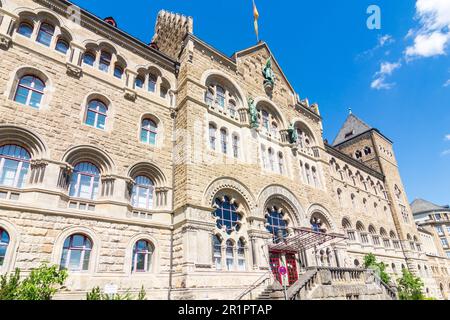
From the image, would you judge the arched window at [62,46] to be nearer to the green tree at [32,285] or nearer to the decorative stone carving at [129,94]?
the decorative stone carving at [129,94]

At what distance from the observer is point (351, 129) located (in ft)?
140

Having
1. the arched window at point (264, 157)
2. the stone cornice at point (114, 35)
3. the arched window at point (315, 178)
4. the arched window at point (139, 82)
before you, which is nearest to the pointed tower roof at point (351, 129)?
the arched window at point (315, 178)

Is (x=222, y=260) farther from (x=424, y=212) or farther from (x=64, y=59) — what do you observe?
(x=424, y=212)

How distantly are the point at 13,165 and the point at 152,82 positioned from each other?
29.1 feet

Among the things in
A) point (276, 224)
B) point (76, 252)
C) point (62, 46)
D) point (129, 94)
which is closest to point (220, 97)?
point (129, 94)

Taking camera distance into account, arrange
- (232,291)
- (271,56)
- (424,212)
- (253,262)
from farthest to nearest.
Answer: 1. (424,212)
2. (271,56)
3. (253,262)
4. (232,291)

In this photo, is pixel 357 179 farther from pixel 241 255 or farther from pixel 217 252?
pixel 217 252

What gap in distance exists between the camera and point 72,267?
11.0m

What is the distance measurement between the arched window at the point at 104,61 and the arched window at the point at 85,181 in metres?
5.58

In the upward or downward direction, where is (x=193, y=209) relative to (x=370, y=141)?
downward

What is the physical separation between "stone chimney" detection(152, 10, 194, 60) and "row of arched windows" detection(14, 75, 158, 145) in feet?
21.3

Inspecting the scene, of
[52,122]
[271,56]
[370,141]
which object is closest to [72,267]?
[52,122]

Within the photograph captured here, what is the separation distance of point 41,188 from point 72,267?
11.0ft

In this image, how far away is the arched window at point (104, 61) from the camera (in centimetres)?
1514
